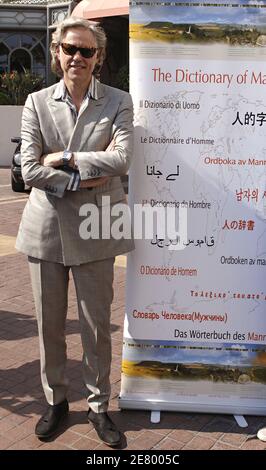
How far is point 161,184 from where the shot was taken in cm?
311

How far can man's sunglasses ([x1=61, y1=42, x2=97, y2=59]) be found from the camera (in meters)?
2.76

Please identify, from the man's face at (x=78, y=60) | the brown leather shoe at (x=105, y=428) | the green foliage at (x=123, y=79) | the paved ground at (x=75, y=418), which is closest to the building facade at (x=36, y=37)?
the green foliage at (x=123, y=79)

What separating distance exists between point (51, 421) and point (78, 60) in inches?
78.2

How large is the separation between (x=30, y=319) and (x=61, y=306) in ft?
6.50

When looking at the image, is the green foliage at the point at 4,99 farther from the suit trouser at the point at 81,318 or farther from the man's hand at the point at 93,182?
the man's hand at the point at 93,182


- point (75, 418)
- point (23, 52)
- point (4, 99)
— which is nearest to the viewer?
point (75, 418)

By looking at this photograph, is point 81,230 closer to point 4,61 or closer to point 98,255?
point 98,255

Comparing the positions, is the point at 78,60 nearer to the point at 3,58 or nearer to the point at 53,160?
the point at 53,160

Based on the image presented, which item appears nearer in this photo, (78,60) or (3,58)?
(78,60)

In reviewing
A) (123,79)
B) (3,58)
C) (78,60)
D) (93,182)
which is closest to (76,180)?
(93,182)

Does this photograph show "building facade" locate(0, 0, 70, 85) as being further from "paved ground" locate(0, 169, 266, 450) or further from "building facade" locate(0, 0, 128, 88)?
"paved ground" locate(0, 169, 266, 450)

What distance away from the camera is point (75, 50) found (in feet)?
9.06

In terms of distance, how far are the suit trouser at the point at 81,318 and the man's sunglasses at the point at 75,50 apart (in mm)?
1071
